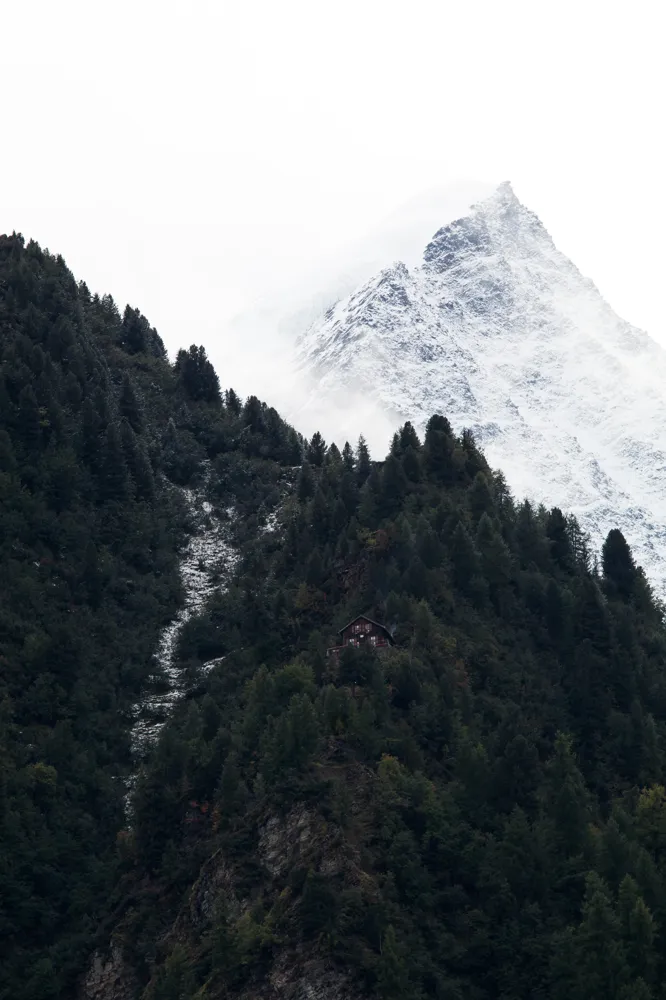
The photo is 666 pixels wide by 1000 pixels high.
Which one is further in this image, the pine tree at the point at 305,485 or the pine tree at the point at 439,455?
the pine tree at the point at 305,485

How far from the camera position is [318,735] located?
7906cm

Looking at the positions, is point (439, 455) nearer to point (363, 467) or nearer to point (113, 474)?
point (363, 467)

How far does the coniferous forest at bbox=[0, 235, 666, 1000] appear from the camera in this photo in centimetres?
6912

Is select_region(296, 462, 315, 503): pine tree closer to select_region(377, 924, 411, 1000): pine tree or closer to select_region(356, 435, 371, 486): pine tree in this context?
select_region(356, 435, 371, 486): pine tree

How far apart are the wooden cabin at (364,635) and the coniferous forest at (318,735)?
1.51 m

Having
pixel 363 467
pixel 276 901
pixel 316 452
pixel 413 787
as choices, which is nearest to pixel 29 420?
pixel 363 467

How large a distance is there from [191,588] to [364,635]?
27.4m

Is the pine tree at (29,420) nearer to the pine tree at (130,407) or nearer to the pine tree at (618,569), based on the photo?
the pine tree at (130,407)

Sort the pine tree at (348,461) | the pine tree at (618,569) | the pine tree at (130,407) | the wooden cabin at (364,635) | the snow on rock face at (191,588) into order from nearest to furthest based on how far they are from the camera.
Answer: the wooden cabin at (364,635) → the snow on rock face at (191,588) → the pine tree at (618,569) → the pine tree at (348,461) → the pine tree at (130,407)

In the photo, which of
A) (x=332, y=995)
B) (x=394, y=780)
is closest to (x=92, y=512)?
(x=394, y=780)

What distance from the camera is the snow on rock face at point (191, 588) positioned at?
99312 millimetres

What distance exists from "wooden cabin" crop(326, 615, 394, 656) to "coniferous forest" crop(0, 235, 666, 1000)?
1509 mm

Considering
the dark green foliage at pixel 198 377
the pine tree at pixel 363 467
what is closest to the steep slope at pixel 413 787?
the pine tree at pixel 363 467

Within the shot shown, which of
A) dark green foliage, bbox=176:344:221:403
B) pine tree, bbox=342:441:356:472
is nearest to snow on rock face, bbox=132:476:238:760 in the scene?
pine tree, bbox=342:441:356:472
